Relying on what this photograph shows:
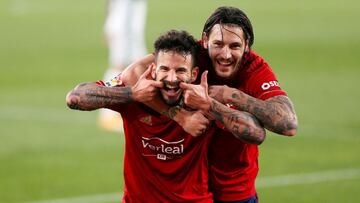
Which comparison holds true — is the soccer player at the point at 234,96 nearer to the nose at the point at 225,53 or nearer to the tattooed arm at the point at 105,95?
the nose at the point at 225,53

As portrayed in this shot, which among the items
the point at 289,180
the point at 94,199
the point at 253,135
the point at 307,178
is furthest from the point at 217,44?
the point at 307,178

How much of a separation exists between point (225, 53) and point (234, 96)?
1.11 feet

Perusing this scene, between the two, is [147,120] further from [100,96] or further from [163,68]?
[163,68]

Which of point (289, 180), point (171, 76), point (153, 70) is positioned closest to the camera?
point (171, 76)

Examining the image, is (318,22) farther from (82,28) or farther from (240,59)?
(240,59)

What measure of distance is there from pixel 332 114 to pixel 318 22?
1468cm

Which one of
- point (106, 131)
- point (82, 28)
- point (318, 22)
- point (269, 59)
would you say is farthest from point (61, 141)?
point (318, 22)

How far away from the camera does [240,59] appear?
759 centimetres

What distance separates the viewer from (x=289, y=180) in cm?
1245

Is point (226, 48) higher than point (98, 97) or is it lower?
higher

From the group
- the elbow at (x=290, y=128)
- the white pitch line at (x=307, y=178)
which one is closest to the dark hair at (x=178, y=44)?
the elbow at (x=290, y=128)

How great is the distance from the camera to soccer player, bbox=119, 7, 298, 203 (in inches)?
292

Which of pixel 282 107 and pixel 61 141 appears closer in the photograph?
pixel 282 107

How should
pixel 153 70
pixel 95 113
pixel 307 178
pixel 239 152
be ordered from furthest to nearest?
pixel 95 113, pixel 307 178, pixel 239 152, pixel 153 70
